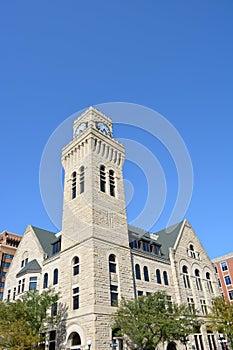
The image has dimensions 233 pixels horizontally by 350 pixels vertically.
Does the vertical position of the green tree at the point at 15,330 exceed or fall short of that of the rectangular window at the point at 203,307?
it falls short

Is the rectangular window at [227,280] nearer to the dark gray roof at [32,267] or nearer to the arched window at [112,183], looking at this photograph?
the arched window at [112,183]

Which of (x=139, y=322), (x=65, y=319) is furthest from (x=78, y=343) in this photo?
(x=139, y=322)

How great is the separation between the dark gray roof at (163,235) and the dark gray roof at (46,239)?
1141cm

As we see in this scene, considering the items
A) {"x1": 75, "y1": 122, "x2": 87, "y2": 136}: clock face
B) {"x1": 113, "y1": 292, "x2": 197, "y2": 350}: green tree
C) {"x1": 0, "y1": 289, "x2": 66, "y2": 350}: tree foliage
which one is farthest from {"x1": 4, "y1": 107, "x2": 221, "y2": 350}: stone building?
{"x1": 0, "y1": 289, "x2": 66, "y2": 350}: tree foliage

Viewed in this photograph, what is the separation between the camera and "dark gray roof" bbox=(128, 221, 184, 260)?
1739 inches

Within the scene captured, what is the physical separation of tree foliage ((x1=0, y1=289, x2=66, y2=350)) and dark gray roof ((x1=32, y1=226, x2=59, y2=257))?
11.2 m

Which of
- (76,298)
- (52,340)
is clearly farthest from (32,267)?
(76,298)

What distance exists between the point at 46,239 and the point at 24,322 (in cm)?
1832

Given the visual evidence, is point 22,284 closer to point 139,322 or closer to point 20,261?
point 20,261

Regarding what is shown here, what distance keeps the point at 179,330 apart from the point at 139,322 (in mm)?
3824

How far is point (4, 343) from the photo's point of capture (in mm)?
29250

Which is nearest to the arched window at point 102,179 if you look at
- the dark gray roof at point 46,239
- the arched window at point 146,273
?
the dark gray roof at point 46,239

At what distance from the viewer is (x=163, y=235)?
2035 inches

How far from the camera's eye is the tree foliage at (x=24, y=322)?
27.9 m
